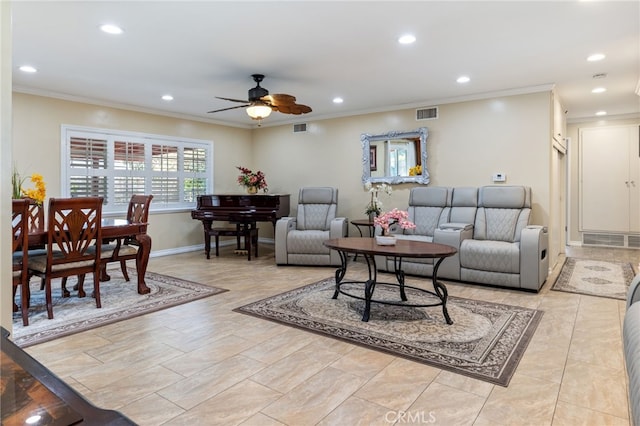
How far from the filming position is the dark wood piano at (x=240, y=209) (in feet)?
19.8

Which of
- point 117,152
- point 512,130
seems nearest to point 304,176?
point 117,152

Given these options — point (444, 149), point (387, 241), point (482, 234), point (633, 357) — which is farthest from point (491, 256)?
point (633, 357)

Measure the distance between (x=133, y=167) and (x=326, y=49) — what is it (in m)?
4.03

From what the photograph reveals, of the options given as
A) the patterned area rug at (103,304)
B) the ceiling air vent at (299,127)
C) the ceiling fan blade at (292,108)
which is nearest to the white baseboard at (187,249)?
the patterned area rug at (103,304)

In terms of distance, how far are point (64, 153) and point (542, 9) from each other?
574 centimetres

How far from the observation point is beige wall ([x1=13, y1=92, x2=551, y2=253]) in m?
4.93

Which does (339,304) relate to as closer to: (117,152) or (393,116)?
(393,116)

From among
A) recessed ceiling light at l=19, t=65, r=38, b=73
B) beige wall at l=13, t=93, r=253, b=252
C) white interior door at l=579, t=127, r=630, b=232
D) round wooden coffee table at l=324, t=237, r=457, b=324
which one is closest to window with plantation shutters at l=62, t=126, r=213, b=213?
beige wall at l=13, t=93, r=253, b=252

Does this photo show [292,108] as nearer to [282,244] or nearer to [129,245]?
[282,244]

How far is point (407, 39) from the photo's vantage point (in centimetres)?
333

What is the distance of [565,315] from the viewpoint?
11.1 ft

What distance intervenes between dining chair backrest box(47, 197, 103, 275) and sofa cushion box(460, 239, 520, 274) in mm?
3818

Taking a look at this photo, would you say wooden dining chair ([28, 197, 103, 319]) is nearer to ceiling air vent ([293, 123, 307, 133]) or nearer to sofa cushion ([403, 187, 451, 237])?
sofa cushion ([403, 187, 451, 237])

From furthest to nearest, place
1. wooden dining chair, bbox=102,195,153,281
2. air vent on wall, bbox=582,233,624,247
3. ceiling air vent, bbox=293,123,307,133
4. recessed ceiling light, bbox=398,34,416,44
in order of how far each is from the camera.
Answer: ceiling air vent, bbox=293,123,307,133 < air vent on wall, bbox=582,233,624,247 < wooden dining chair, bbox=102,195,153,281 < recessed ceiling light, bbox=398,34,416,44
